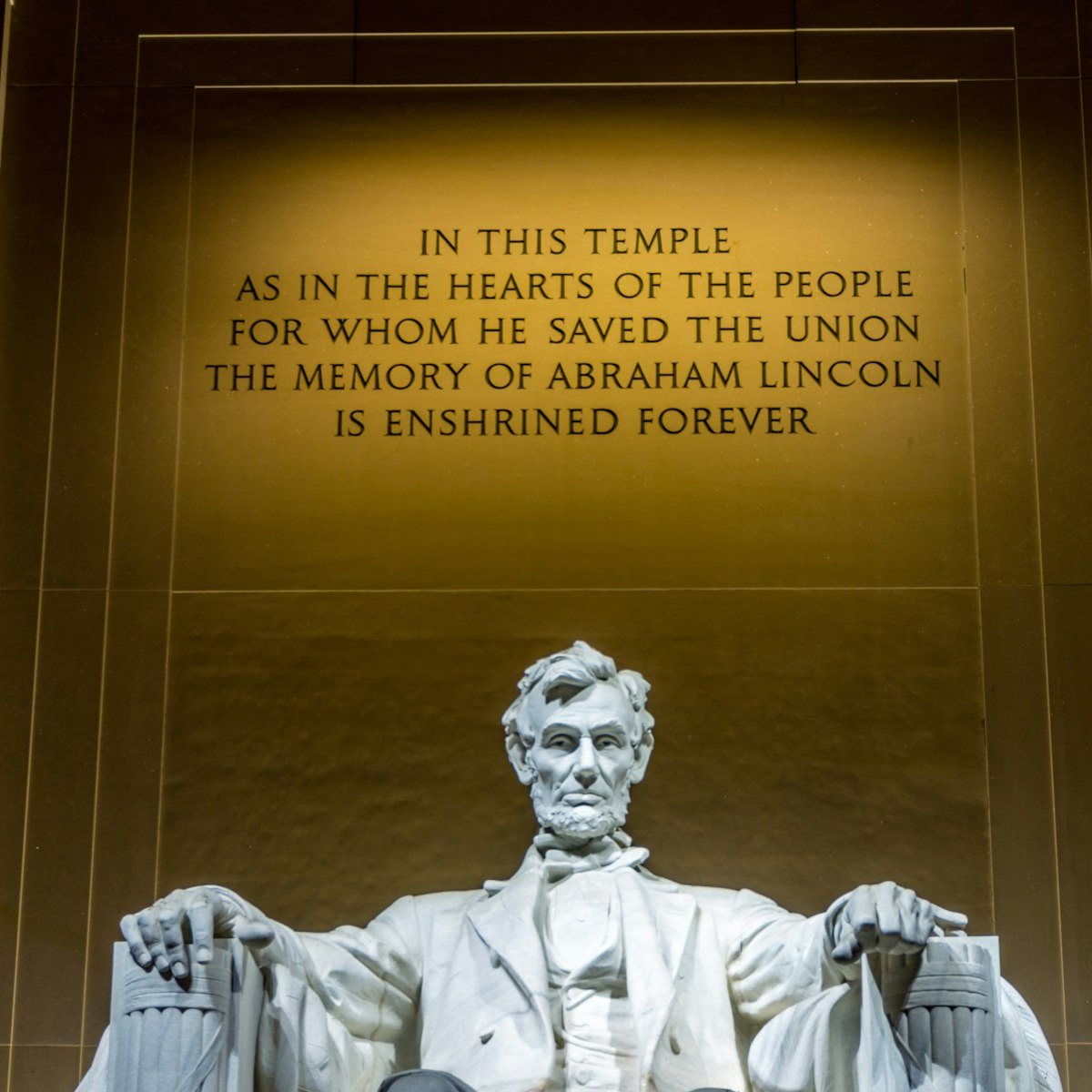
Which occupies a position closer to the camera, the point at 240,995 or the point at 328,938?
the point at 240,995

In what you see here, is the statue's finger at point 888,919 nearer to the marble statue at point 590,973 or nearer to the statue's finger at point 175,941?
the marble statue at point 590,973

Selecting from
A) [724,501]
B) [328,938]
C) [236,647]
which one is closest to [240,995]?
[328,938]

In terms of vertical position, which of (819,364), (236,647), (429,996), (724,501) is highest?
(819,364)

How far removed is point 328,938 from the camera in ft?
19.6

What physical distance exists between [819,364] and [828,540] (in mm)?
597

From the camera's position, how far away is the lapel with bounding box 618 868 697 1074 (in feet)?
18.8

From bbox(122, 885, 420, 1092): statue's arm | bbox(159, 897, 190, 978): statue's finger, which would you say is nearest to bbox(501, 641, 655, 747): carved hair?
bbox(122, 885, 420, 1092): statue's arm

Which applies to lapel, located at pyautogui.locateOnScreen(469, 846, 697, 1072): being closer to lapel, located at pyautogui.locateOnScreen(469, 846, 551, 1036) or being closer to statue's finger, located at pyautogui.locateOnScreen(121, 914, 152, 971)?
lapel, located at pyautogui.locateOnScreen(469, 846, 551, 1036)

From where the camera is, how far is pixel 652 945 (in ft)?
19.4

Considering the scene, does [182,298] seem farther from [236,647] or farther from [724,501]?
[724,501]

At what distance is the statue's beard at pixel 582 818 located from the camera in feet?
20.2

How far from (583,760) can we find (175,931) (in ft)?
4.72

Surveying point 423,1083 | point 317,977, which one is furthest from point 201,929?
point 317,977

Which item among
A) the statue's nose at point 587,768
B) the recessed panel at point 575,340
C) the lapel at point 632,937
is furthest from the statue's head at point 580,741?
the recessed panel at point 575,340
